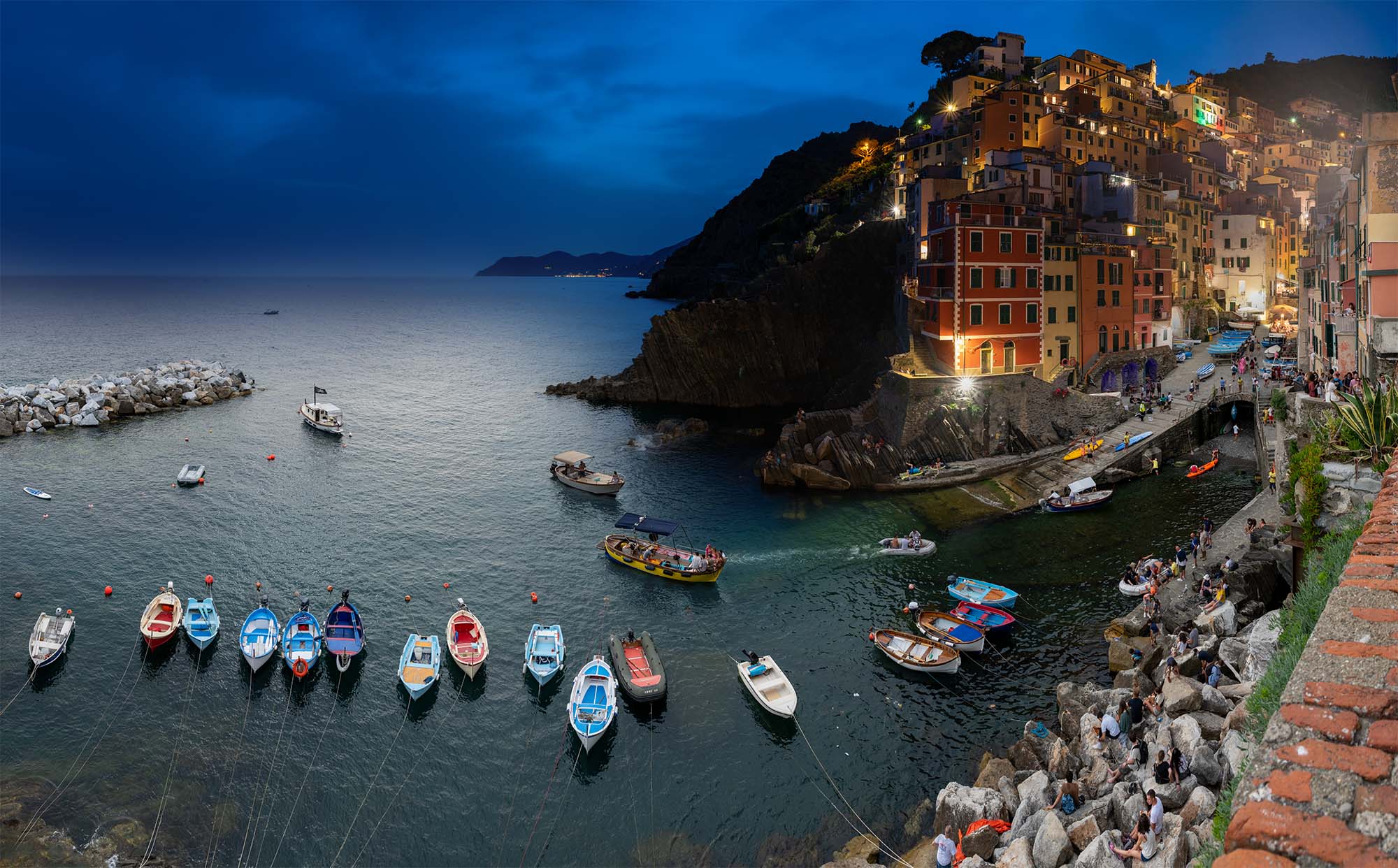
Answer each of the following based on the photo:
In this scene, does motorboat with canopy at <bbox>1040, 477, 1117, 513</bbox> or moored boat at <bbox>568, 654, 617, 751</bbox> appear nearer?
moored boat at <bbox>568, 654, 617, 751</bbox>

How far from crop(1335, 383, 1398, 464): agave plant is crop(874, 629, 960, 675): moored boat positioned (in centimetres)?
1625

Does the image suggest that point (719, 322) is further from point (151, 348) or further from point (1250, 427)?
point (151, 348)

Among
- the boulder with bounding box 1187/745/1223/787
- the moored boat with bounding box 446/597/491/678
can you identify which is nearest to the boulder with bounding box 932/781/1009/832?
the boulder with bounding box 1187/745/1223/787

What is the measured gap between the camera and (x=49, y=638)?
40.9m

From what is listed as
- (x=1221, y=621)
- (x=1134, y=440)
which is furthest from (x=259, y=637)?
(x=1134, y=440)

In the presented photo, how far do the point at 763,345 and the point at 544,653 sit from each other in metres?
70.5

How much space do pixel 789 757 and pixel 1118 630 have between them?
16.4m

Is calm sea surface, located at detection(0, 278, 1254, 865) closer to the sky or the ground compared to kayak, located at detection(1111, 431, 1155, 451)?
closer to the ground

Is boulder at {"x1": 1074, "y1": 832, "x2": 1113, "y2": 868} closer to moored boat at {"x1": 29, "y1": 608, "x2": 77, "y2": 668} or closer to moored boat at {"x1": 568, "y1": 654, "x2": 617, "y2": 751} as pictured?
moored boat at {"x1": 568, "y1": 654, "x2": 617, "y2": 751}

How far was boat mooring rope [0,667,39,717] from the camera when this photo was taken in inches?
1448

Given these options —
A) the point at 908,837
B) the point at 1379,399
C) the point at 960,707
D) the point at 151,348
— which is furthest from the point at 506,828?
the point at 151,348

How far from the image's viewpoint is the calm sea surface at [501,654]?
30297 mm

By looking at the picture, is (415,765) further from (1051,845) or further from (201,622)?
(1051,845)

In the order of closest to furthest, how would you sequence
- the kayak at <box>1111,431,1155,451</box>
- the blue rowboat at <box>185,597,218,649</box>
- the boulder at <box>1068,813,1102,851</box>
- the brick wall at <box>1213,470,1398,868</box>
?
the brick wall at <box>1213,470,1398,868</box> → the boulder at <box>1068,813,1102,851</box> → the blue rowboat at <box>185,597,218,649</box> → the kayak at <box>1111,431,1155,451</box>
